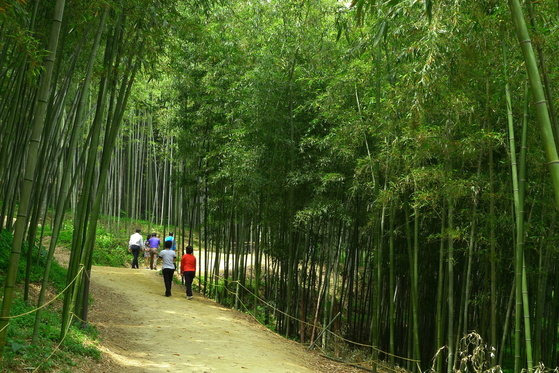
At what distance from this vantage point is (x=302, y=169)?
805cm

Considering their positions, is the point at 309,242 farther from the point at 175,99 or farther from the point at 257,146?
the point at 175,99

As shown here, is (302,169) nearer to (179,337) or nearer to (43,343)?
(179,337)

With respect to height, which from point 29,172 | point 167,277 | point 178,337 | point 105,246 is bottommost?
point 178,337

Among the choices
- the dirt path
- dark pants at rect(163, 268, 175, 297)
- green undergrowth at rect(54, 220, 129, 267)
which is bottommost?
the dirt path

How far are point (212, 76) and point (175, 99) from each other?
59.3 inches

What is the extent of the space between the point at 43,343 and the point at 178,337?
7.16ft

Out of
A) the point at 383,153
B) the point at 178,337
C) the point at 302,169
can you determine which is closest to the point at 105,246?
the point at 302,169

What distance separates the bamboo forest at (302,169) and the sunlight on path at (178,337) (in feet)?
0.15

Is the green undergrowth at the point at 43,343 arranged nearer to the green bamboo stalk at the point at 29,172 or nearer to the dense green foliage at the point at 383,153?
the green bamboo stalk at the point at 29,172

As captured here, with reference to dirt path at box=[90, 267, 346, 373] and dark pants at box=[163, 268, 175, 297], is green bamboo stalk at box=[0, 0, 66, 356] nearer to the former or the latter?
dirt path at box=[90, 267, 346, 373]

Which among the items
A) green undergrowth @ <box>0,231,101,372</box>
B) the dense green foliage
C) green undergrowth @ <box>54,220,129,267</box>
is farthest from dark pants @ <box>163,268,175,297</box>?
green undergrowth @ <box>54,220,129,267</box>

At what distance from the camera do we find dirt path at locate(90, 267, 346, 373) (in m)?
5.31

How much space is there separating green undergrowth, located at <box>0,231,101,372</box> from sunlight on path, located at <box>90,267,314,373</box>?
1.00 ft

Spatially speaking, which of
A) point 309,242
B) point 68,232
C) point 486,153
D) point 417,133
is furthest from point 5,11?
point 68,232
